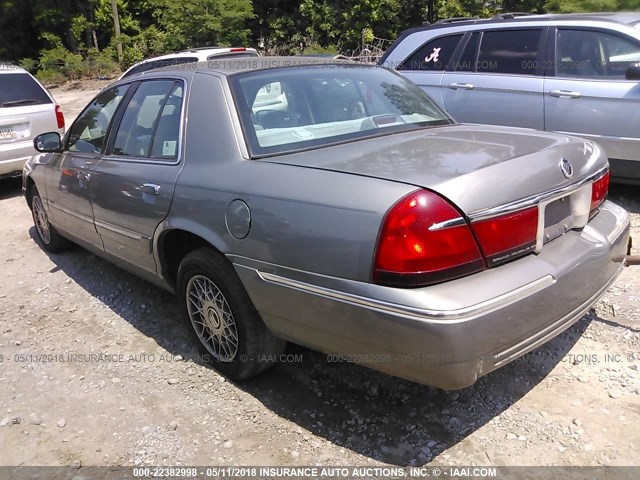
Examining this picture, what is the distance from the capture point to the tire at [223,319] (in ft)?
9.47

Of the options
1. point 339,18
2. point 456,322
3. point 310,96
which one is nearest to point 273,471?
point 456,322

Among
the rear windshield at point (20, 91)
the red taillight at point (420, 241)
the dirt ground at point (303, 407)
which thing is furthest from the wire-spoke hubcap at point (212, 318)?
the rear windshield at point (20, 91)

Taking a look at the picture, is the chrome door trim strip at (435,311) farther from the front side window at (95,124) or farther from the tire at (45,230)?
the tire at (45,230)

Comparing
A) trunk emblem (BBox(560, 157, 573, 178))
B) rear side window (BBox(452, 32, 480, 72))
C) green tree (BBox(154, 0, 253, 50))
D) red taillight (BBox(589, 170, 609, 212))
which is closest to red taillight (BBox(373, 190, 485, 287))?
trunk emblem (BBox(560, 157, 573, 178))

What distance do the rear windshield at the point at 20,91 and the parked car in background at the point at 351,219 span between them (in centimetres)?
446

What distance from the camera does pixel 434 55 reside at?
6430mm

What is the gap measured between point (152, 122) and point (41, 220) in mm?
2547

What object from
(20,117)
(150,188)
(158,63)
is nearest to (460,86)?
(150,188)

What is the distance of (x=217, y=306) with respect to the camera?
10.2ft

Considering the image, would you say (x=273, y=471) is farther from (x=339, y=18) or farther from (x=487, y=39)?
(x=339, y=18)

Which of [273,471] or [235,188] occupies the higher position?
[235,188]

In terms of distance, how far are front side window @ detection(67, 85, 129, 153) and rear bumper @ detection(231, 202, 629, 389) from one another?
1.98 m

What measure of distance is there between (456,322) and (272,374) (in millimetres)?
1418

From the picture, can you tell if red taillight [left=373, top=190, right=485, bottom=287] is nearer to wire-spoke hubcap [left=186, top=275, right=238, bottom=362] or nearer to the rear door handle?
wire-spoke hubcap [left=186, top=275, right=238, bottom=362]
